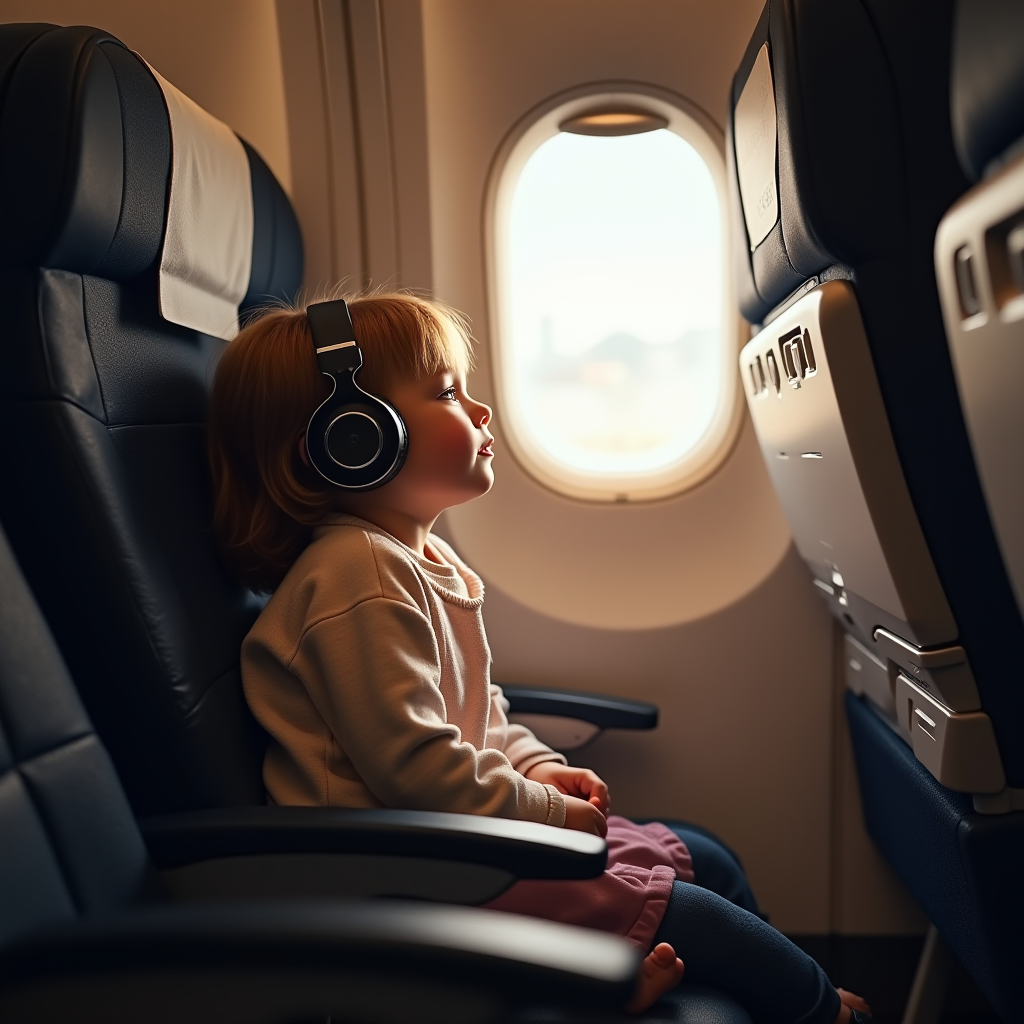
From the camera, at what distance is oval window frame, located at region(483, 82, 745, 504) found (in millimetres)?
2008

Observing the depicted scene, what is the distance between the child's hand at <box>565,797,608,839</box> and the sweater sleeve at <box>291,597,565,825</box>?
0.02 m

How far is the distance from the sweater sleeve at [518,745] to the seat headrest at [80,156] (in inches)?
34.2

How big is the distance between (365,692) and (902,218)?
856mm

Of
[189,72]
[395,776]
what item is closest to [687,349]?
[189,72]

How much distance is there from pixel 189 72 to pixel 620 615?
1.37 m

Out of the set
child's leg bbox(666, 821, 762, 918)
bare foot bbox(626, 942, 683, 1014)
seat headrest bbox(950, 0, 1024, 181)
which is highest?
seat headrest bbox(950, 0, 1024, 181)

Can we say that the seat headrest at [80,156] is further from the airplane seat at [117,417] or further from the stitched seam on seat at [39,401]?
the stitched seam on seat at [39,401]

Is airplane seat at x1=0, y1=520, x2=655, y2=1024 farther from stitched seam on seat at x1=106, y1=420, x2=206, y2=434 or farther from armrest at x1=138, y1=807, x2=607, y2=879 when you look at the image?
stitched seam on seat at x1=106, y1=420, x2=206, y2=434

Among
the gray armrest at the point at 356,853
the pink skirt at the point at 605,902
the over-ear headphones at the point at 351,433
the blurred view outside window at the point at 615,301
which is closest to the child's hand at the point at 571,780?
the pink skirt at the point at 605,902

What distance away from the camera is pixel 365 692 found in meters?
1.26

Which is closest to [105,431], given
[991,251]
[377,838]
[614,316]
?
[377,838]

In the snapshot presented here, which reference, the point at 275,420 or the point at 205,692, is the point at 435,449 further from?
the point at 205,692

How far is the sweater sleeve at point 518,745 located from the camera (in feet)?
5.37

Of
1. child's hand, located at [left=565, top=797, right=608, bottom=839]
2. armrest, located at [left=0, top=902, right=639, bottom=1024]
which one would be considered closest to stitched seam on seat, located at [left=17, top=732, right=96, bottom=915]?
armrest, located at [left=0, top=902, right=639, bottom=1024]
